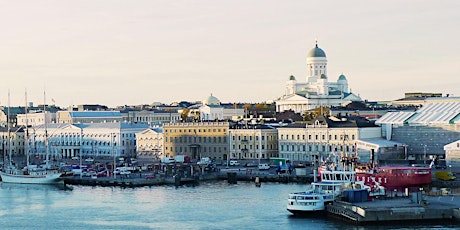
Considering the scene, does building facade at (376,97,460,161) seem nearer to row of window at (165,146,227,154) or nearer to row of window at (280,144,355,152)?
row of window at (280,144,355,152)

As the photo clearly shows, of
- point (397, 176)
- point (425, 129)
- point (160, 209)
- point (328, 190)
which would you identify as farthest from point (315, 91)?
point (328, 190)

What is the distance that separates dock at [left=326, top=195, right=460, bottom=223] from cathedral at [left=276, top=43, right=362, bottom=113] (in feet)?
195

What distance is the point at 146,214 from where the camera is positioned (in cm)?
Result: 3591

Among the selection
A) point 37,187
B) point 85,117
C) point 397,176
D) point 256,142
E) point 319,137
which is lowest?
point 37,187

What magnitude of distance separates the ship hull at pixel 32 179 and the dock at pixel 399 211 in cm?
2196

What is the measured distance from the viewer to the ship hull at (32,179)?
168ft

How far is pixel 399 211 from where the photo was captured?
1236 inches

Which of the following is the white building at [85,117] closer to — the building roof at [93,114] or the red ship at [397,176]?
the building roof at [93,114]

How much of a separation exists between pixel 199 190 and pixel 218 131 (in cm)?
1884

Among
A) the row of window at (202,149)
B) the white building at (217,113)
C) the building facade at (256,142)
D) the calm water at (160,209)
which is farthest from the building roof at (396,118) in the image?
the white building at (217,113)

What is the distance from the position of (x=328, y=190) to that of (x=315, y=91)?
6270cm

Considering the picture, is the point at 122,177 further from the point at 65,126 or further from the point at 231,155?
the point at 65,126

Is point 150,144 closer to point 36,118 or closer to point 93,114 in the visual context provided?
point 93,114

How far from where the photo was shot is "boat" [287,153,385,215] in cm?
→ 3416
